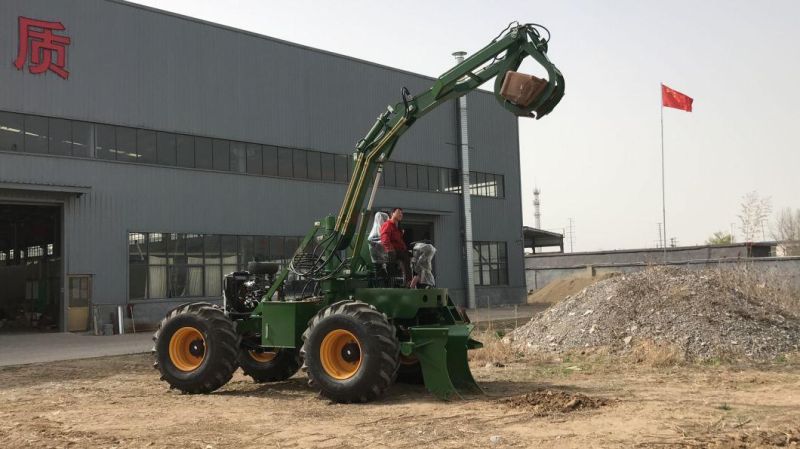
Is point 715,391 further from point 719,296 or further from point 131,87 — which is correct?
point 131,87

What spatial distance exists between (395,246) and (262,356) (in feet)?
10.1

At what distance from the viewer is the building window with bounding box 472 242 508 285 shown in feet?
123

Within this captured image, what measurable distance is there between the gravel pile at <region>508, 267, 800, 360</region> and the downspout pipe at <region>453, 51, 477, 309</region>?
59.6 ft

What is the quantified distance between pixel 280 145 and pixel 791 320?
1995 cm

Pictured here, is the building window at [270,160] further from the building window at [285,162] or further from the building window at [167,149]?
the building window at [167,149]

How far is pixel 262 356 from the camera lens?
38.2ft

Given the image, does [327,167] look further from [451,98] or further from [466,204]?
[451,98]

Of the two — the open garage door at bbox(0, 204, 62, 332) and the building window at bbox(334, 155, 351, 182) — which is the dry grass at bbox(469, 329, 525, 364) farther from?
the building window at bbox(334, 155, 351, 182)

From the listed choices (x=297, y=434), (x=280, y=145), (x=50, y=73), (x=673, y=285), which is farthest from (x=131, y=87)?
(x=297, y=434)

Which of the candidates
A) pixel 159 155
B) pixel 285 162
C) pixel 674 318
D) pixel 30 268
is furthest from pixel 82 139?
pixel 674 318

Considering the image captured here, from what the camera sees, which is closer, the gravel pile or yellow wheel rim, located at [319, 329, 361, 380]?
yellow wheel rim, located at [319, 329, 361, 380]

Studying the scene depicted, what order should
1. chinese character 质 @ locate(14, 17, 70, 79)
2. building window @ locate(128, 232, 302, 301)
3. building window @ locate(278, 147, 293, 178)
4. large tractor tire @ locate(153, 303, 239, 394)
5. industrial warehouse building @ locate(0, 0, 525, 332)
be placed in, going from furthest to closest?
1. building window @ locate(278, 147, 293, 178)
2. building window @ locate(128, 232, 302, 301)
3. industrial warehouse building @ locate(0, 0, 525, 332)
4. chinese character 质 @ locate(14, 17, 70, 79)
5. large tractor tire @ locate(153, 303, 239, 394)

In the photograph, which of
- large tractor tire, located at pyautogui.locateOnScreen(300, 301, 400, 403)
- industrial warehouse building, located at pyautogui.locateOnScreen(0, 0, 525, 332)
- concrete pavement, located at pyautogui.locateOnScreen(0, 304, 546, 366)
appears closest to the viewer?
large tractor tire, located at pyautogui.locateOnScreen(300, 301, 400, 403)

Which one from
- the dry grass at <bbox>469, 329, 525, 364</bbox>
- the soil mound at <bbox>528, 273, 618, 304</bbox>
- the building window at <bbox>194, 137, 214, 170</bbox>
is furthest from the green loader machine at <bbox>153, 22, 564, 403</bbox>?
the soil mound at <bbox>528, 273, 618, 304</bbox>
